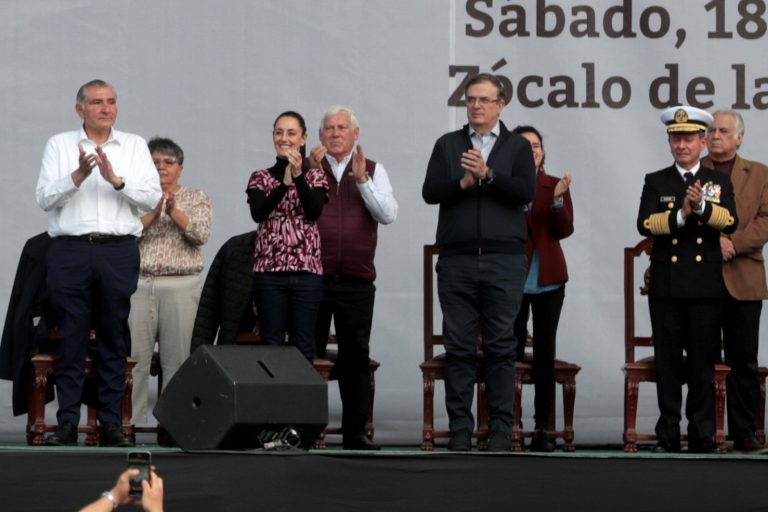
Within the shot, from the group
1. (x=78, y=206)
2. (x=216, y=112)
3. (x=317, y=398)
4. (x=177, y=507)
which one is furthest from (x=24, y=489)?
(x=216, y=112)

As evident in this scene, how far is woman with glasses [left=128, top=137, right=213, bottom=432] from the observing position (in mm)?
6145

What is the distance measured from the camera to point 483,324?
547cm

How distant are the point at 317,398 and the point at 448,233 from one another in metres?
0.98

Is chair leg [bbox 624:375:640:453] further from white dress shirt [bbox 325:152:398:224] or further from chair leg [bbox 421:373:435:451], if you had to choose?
white dress shirt [bbox 325:152:398:224]

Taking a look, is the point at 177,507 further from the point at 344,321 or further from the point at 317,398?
the point at 344,321

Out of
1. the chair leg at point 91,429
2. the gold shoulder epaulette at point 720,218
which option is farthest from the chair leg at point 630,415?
the chair leg at point 91,429

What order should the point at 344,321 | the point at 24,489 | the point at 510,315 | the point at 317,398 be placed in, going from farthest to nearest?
the point at 344,321 < the point at 510,315 < the point at 317,398 < the point at 24,489

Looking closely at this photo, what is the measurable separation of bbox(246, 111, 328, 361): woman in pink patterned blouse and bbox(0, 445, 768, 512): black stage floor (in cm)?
129

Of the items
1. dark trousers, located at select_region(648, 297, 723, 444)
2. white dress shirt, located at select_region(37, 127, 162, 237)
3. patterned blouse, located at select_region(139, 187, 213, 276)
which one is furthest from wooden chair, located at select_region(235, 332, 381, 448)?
dark trousers, located at select_region(648, 297, 723, 444)

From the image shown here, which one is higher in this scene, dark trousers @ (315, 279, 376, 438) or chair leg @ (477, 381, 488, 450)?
dark trousers @ (315, 279, 376, 438)

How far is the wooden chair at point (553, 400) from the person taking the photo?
5859 mm

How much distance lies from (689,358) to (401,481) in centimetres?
182

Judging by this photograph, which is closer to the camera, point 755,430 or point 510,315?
→ point 510,315

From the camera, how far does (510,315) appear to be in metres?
5.43
